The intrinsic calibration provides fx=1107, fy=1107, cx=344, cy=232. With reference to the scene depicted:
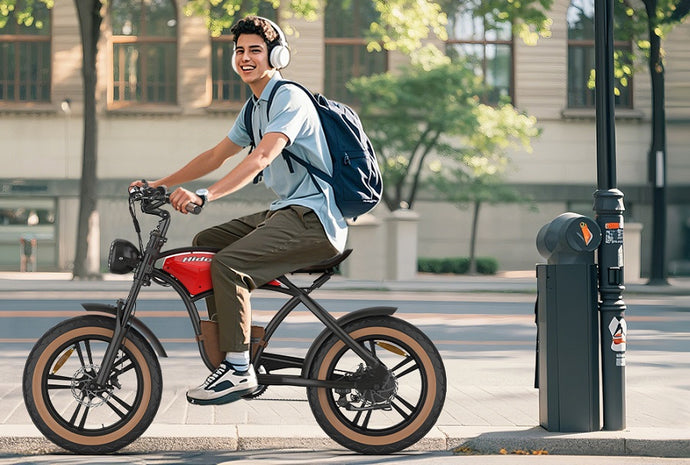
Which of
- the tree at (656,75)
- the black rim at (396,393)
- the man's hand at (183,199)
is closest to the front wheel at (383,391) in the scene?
the black rim at (396,393)

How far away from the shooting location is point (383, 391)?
5371 mm

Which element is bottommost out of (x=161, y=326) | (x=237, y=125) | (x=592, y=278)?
(x=161, y=326)

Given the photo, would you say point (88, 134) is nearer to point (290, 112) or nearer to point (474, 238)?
point (474, 238)

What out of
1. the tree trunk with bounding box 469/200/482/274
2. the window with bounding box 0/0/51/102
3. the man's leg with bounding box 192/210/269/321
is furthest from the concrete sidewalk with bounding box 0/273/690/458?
the window with bounding box 0/0/51/102

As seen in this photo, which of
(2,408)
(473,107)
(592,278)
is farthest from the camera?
(473,107)

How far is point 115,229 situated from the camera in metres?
33.8

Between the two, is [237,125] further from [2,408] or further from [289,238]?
[2,408]

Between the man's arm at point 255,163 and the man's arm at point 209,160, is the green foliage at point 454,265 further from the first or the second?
the man's arm at point 255,163

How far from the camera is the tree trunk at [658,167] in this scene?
25.4m

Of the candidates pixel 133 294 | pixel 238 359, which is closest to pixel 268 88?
pixel 133 294

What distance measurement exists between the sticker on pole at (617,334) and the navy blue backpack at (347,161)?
1608 millimetres

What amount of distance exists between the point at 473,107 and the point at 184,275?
2498 cm

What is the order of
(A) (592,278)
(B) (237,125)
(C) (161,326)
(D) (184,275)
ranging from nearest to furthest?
(D) (184,275) < (B) (237,125) < (A) (592,278) < (C) (161,326)

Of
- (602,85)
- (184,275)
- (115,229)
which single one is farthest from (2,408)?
(115,229)
